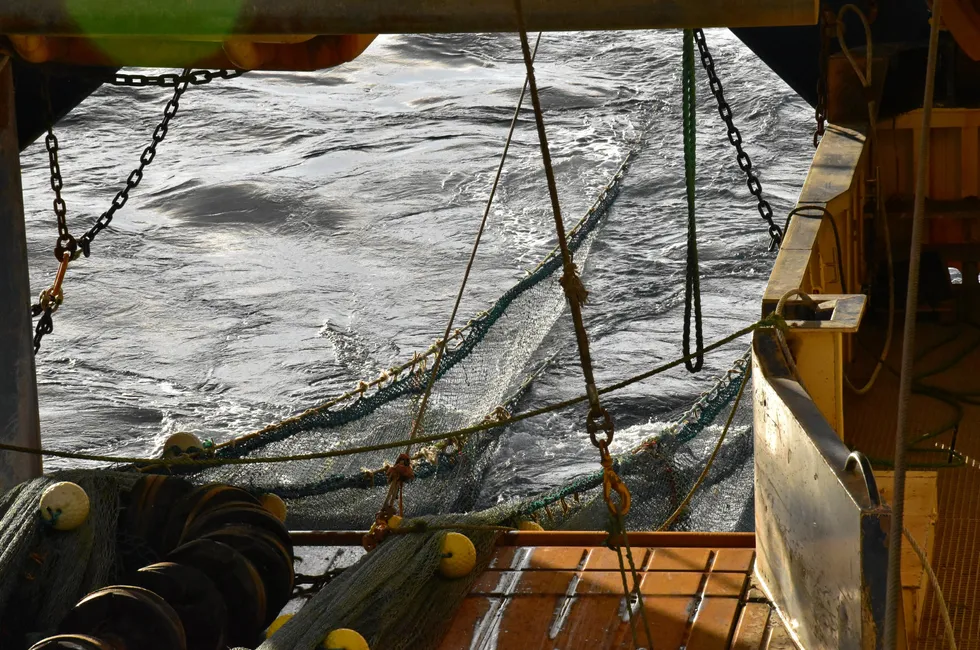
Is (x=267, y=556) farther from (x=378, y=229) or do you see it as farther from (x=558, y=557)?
(x=378, y=229)

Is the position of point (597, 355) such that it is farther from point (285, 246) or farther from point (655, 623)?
point (655, 623)

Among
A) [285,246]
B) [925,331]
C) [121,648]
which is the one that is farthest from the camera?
[285,246]

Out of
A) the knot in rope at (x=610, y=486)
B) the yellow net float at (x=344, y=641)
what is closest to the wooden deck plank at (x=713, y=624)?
the knot in rope at (x=610, y=486)

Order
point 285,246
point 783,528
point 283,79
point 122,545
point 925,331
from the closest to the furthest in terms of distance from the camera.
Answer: point 783,528, point 122,545, point 925,331, point 285,246, point 283,79

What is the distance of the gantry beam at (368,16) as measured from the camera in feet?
11.4

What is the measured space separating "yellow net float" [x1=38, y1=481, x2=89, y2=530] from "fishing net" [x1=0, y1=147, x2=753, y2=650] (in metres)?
0.04

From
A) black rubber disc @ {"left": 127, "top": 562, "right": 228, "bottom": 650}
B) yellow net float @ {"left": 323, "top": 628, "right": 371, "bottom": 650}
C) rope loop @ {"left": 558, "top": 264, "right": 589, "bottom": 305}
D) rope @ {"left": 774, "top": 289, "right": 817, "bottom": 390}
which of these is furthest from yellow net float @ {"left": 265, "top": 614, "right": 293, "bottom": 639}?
rope @ {"left": 774, "top": 289, "right": 817, "bottom": 390}

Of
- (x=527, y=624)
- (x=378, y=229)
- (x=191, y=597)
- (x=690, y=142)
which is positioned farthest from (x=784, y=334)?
(x=378, y=229)

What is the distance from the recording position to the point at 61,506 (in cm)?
435

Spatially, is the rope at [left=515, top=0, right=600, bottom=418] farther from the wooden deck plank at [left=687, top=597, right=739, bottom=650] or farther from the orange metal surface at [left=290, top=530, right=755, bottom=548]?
the orange metal surface at [left=290, top=530, right=755, bottom=548]

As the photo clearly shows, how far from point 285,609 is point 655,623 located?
5.50 feet

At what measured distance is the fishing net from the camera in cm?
414

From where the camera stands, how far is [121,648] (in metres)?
3.86

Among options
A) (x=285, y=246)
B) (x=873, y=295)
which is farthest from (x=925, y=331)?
(x=285, y=246)
